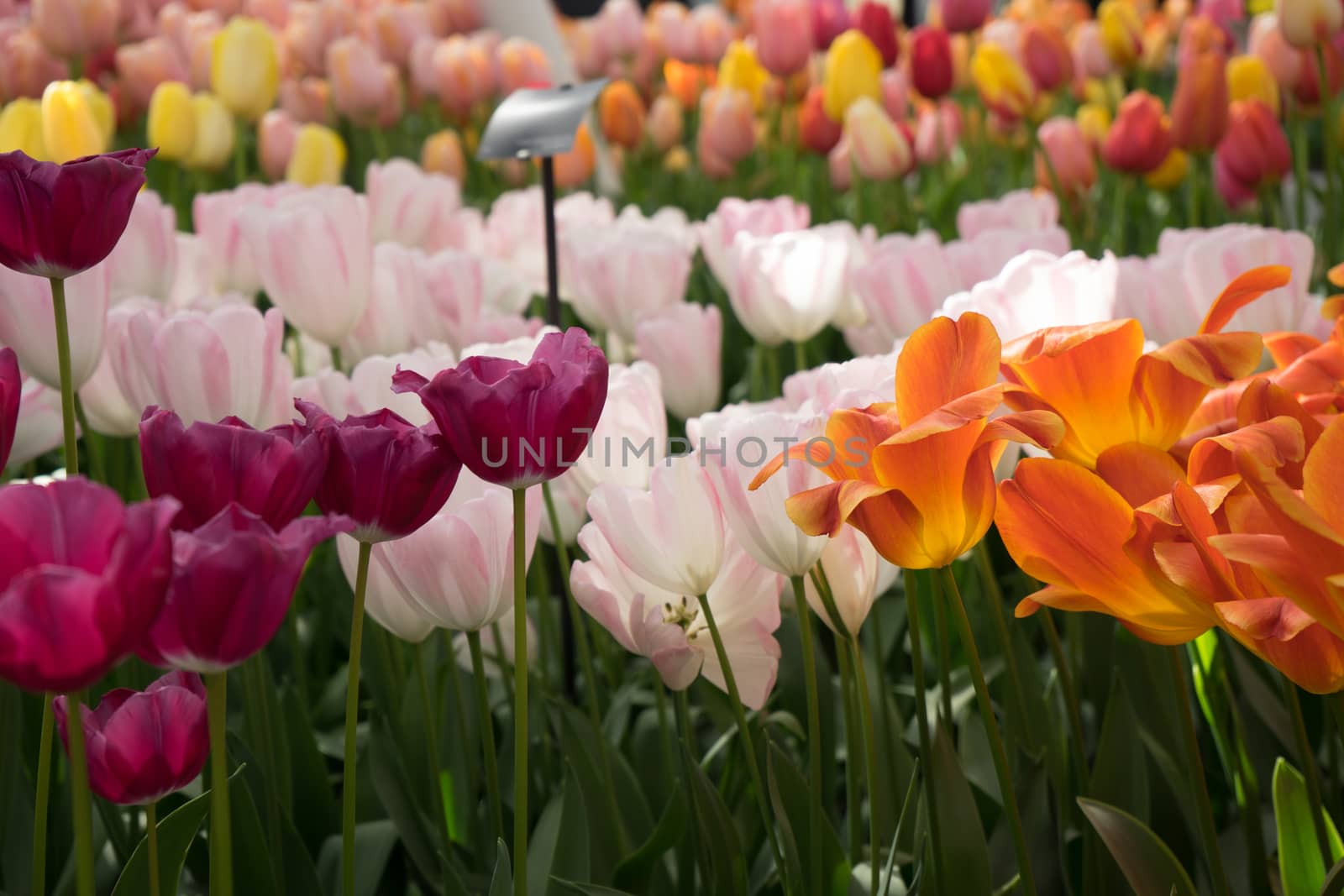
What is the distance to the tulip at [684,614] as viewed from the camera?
2.11ft

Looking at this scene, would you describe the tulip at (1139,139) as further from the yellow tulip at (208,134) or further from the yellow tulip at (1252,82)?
the yellow tulip at (208,134)

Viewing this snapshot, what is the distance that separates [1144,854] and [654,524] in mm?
272

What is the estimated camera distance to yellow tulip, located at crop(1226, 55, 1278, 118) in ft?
5.86

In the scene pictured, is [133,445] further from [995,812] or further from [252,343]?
[995,812]

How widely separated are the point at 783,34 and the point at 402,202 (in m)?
0.99

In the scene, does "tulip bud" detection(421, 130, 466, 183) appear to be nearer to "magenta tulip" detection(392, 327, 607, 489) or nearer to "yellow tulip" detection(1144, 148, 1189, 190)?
"yellow tulip" detection(1144, 148, 1189, 190)

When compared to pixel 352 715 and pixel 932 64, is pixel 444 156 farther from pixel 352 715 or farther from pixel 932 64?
pixel 352 715

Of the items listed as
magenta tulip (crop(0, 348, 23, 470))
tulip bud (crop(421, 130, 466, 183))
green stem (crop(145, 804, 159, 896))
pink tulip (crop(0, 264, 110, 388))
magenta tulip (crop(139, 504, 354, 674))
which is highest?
tulip bud (crop(421, 130, 466, 183))

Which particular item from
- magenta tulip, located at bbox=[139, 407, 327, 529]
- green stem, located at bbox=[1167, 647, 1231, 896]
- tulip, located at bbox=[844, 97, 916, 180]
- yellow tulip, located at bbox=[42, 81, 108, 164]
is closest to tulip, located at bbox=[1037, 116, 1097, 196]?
tulip, located at bbox=[844, 97, 916, 180]

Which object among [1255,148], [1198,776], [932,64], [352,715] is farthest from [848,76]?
[352,715]

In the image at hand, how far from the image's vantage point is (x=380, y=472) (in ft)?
1.56

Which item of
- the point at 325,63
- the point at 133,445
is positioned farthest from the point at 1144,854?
the point at 325,63

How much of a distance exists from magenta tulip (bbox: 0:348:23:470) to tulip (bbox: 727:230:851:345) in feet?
2.23

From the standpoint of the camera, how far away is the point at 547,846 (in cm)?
A: 71
